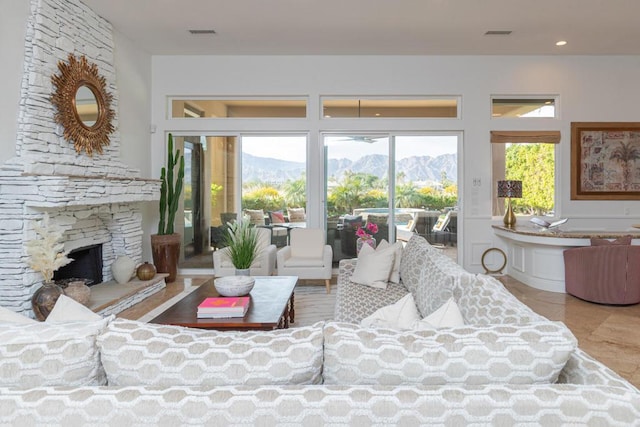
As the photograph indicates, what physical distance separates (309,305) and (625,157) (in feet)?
16.9

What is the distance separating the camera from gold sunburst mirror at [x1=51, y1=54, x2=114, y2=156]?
151 inches

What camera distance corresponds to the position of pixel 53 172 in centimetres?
348

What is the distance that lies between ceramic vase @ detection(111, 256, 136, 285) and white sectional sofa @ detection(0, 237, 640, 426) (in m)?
3.52

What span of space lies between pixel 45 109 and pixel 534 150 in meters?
6.12

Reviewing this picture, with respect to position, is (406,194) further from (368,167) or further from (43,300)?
(43,300)

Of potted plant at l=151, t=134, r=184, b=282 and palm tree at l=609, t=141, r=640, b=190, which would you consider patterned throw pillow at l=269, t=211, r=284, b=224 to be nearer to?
potted plant at l=151, t=134, r=184, b=282

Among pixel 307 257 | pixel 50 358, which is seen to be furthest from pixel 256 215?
pixel 50 358

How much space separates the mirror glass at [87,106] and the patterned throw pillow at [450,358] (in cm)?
404

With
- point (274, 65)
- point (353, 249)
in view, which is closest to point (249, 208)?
point (353, 249)

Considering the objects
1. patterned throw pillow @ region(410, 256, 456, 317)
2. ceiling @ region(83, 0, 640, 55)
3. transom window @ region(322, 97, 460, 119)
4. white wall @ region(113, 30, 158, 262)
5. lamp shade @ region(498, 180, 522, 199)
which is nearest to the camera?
patterned throw pillow @ region(410, 256, 456, 317)

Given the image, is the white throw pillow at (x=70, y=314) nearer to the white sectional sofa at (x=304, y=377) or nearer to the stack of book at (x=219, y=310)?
the white sectional sofa at (x=304, y=377)

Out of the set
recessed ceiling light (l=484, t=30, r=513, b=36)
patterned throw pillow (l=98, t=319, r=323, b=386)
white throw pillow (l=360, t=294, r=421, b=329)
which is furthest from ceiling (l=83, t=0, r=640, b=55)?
patterned throw pillow (l=98, t=319, r=323, b=386)

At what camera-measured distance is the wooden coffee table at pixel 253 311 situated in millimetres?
2582

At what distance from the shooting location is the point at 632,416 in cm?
104
